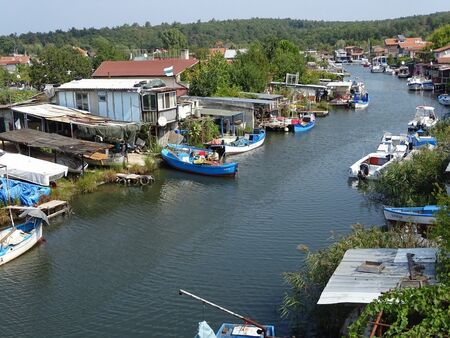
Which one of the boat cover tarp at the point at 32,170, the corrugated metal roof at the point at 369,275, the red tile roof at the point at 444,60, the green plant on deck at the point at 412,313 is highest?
the red tile roof at the point at 444,60

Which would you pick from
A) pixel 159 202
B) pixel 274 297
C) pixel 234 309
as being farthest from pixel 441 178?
pixel 159 202

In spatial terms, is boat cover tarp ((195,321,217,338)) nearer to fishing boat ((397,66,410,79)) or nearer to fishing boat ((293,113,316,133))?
fishing boat ((293,113,316,133))

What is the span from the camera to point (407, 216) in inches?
760

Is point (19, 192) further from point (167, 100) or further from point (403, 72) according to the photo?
point (403, 72)

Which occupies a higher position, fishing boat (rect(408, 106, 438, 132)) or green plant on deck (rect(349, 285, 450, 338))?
green plant on deck (rect(349, 285, 450, 338))

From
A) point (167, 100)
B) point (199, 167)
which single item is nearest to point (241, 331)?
point (199, 167)

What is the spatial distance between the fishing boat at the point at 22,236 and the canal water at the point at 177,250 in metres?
0.30

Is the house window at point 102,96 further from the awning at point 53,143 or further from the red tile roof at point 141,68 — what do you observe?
the red tile roof at point 141,68

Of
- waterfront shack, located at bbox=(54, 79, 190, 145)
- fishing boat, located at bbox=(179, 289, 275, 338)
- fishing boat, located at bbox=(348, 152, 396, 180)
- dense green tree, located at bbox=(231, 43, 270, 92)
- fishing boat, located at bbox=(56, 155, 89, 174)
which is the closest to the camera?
fishing boat, located at bbox=(179, 289, 275, 338)

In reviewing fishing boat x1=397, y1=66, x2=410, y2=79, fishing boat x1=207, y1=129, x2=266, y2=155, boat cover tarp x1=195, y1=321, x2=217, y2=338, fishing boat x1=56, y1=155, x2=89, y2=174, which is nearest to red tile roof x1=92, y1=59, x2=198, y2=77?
fishing boat x1=207, y1=129, x2=266, y2=155

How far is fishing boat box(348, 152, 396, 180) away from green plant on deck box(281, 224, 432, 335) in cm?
1350

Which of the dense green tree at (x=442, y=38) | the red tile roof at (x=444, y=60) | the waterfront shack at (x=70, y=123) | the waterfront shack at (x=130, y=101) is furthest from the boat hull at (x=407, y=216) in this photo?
the dense green tree at (x=442, y=38)

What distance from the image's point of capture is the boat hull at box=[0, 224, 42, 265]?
18.8m

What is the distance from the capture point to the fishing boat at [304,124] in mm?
43656
